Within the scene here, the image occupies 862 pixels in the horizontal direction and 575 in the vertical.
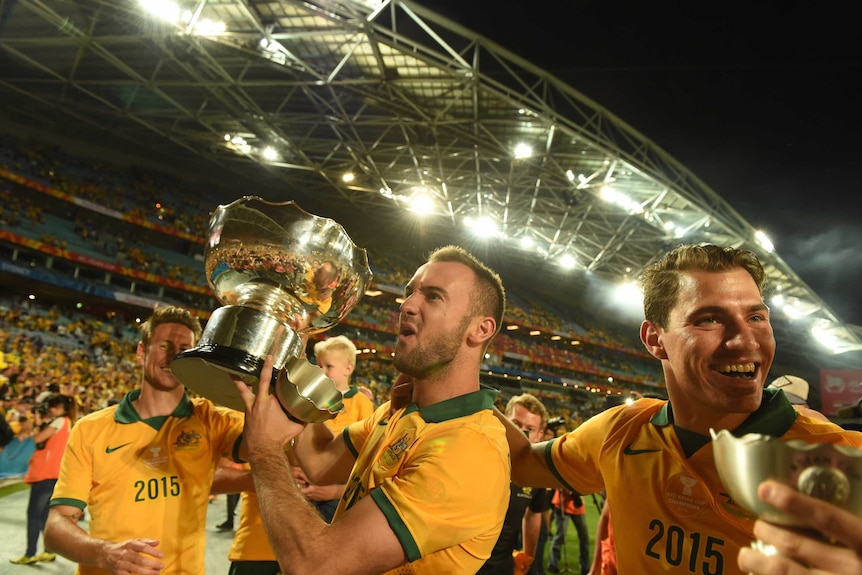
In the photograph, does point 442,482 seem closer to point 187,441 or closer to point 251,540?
point 187,441

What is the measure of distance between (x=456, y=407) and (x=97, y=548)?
1.48 meters

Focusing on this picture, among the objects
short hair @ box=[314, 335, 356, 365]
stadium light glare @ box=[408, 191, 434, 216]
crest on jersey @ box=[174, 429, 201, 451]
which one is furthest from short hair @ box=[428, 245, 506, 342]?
stadium light glare @ box=[408, 191, 434, 216]

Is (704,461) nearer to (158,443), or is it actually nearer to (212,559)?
(158,443)

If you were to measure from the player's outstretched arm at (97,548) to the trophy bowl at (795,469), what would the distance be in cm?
180

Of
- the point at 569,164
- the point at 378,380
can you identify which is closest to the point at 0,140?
the point at 378,380

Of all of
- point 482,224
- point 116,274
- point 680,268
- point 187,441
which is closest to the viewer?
point 680,268

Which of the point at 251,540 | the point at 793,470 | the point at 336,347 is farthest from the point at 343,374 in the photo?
the point at 793,470

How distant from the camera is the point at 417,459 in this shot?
148 centimetres

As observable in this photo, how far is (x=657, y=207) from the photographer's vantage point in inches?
746

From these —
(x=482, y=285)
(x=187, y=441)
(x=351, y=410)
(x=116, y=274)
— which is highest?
(x=116, y=274)

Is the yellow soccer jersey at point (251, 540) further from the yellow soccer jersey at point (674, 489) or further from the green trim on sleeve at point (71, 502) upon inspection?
the yellow soccer jersey at point (674, 489)

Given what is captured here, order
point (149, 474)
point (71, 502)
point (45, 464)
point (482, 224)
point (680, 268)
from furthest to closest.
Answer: point (482, 224)
point (45, 464)
point (149, 474)
point (71, 502)
point (680, 268)

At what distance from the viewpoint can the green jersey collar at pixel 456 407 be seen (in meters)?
1.68

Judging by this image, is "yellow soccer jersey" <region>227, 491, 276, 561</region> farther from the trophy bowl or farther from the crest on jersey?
the trophy bowl
